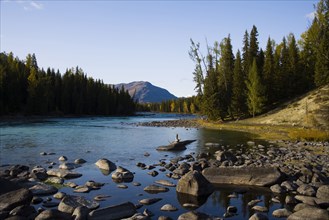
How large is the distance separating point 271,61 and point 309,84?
10629mm

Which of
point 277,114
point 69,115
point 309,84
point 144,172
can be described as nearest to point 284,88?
point 309,84

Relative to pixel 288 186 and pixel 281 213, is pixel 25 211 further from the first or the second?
pixel 288 186

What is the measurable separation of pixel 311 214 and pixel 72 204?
906 centimetres

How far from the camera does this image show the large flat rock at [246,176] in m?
16.0

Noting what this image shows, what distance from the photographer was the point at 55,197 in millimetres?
13883

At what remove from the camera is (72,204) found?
12180 millimetres

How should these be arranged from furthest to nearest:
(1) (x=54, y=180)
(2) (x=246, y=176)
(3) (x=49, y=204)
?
1. (1) (x=54, y=180)
2. (2) (x=246, y=176)
3. (3) (x=49, y=204)

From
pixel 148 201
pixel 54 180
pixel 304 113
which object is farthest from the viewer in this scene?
pixel 304 113

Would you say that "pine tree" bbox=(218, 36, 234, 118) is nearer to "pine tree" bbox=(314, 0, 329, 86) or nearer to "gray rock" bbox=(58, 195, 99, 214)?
"pine tree" bbox=(314, 0, 329, 86)

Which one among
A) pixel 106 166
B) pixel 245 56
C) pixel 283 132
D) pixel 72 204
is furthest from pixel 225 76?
pixel 72 204

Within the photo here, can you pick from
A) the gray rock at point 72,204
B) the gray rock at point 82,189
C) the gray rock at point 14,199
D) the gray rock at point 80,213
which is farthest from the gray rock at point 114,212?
the gray rock at point 82,189

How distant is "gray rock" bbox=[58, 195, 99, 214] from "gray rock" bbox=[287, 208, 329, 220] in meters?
7.79

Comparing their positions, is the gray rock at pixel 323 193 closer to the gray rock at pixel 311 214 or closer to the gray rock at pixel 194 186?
the gray rock at pixel 311 214

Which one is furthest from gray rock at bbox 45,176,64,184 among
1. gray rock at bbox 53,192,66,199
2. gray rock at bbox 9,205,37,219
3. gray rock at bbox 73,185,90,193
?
gray rock at bbox 9,205,37,219
